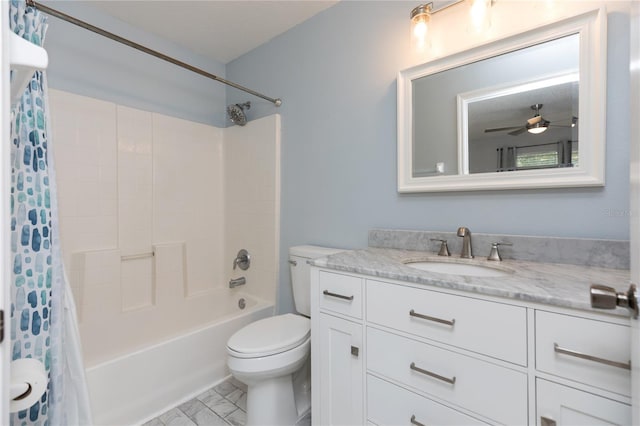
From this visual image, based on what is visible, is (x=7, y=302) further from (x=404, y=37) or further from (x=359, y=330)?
(x=404, y=37)

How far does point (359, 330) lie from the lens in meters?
1.11

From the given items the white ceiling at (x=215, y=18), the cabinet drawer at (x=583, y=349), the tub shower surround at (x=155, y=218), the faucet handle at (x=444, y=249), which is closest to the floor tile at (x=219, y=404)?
the tub shower surround at (x=155, y=218)

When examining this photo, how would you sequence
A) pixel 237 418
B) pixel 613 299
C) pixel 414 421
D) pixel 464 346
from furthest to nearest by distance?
pixel 237 418
pixel 414 421
pixel 464 346
pixel 613 299

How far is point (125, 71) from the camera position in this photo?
79.9 inches

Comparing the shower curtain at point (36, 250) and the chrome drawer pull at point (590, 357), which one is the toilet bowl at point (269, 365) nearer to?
the shower curtain at point (36, 250)

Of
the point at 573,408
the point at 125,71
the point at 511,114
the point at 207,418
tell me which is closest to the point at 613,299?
the point at 573,408

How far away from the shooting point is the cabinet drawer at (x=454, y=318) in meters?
0.79

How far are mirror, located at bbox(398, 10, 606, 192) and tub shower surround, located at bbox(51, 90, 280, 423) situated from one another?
1.06 meters

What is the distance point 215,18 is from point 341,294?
197 cm

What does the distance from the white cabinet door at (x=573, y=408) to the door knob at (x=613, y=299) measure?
0.27 meters

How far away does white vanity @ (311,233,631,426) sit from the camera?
0.69 meters

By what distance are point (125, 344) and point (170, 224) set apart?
867 millimetres

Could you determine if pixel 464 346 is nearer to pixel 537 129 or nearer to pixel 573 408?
pixel 573 408

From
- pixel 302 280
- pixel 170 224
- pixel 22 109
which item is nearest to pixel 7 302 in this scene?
pixel 22 109
